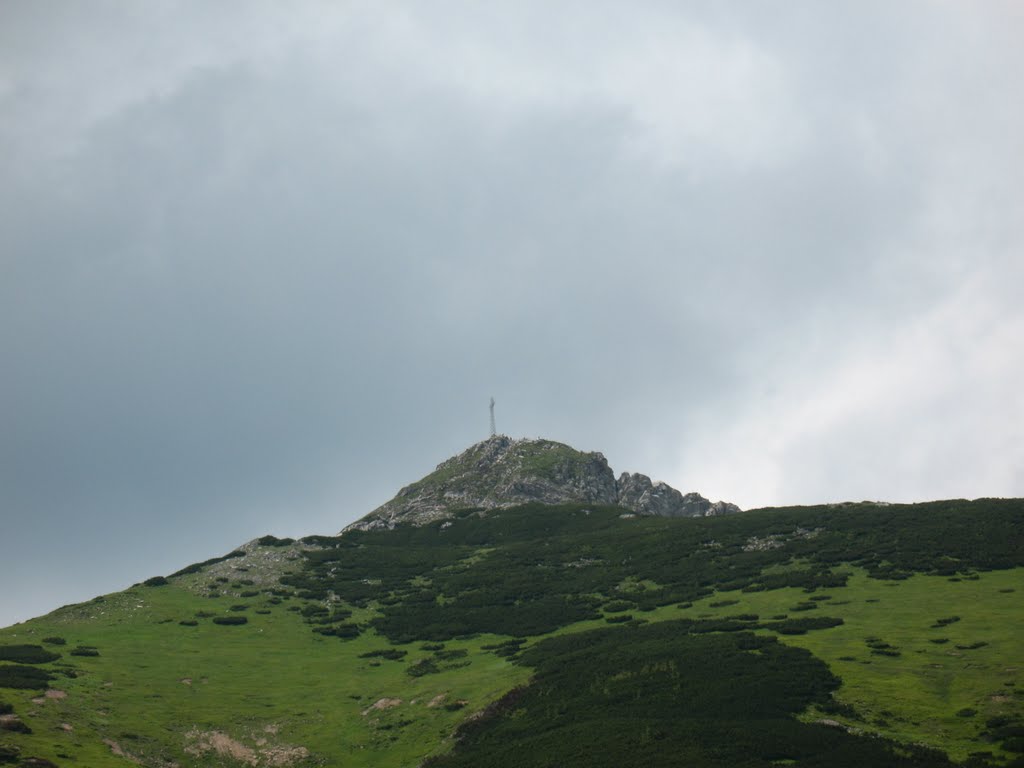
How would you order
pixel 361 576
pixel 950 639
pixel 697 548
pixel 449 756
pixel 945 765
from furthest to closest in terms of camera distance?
pixel 361 576 → pixel 697 548 → pixel 950 639 → pixel 449 756 → pixel 945 765

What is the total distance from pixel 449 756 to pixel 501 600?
43173mm

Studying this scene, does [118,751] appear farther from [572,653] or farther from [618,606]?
[618,606]

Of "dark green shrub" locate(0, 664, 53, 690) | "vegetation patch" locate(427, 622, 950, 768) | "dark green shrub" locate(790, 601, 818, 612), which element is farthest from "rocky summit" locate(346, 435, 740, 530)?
"vegetation patch" locate(427, 622, 950, 768)

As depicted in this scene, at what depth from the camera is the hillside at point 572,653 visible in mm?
48781

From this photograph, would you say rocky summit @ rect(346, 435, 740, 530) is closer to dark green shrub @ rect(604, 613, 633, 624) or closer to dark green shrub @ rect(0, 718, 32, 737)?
dark green shrub @ rect(604, 613, 633, 624)

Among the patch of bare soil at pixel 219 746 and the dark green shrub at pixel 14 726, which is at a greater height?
the dark green shrub at pixel 14 726

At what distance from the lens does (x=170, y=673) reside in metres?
75.4

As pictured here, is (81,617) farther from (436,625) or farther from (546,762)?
(546,762)

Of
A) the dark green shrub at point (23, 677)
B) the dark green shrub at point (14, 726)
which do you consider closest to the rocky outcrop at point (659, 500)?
the dark green shrub at point (23, 677)

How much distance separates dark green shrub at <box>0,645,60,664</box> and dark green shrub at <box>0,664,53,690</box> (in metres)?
4.07

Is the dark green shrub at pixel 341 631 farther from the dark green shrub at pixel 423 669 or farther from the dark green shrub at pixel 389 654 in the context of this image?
the dark green shrub at pixel 423 669

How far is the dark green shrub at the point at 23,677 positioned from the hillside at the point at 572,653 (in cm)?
34

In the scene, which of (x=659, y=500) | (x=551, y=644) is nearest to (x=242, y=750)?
(x=551, y=644)

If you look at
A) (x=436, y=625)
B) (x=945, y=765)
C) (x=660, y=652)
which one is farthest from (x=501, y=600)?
(x=945, y=765)
